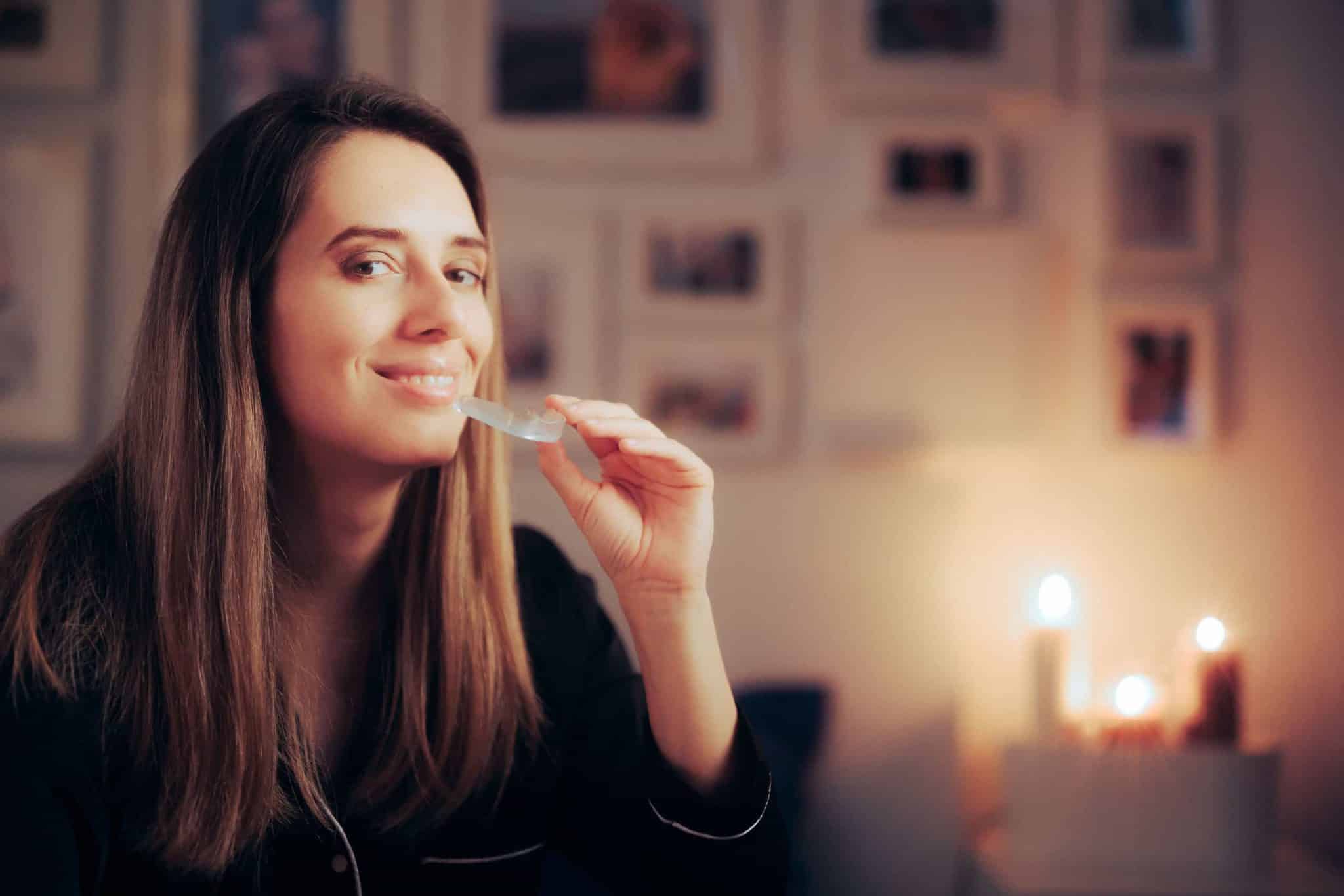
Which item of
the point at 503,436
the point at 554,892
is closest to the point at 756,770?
the point at 503,436

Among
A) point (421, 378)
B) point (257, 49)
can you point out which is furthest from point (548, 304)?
point (421, 378)

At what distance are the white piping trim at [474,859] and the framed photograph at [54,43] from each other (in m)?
1.58

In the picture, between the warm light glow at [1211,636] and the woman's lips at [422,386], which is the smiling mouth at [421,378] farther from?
the warm light glow at [1211,636]

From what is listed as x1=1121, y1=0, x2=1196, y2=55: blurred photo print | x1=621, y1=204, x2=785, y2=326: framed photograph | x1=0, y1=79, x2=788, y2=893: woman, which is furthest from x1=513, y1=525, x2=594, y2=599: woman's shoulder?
x1=1121, y1=0, x2=1196, y2=55: blurred photo print

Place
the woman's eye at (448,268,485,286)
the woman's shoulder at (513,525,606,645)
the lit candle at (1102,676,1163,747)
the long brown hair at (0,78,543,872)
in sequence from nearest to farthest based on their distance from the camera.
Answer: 1. the long brown hair at (0,78,543,872)
2. the woman's eye at (448,268,485,286)
3. the woman's shoulder at (513,525,606,645)
4. the lit candle at (1102,676,1163,747)

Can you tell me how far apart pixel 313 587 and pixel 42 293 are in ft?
3.86

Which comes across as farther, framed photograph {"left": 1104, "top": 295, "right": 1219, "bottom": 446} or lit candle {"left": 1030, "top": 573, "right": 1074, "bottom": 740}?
framed photograph {"left": 1104, "top": 295, "right": 1219, "bottom": 446}

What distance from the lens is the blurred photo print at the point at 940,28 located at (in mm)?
1779

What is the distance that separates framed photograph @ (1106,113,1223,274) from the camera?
176 cm

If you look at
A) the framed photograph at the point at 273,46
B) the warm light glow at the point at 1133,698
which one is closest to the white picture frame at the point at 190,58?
the framed photograph at the point at 273,46

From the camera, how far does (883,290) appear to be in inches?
69.0

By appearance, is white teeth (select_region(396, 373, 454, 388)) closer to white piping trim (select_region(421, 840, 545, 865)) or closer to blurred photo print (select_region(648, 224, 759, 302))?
white piping trim (select_region(421, 840, 545, 865))

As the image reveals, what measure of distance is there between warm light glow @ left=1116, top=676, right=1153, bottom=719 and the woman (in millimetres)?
812

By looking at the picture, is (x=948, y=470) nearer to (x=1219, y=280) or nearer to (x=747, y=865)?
(x=1219, y=280)
